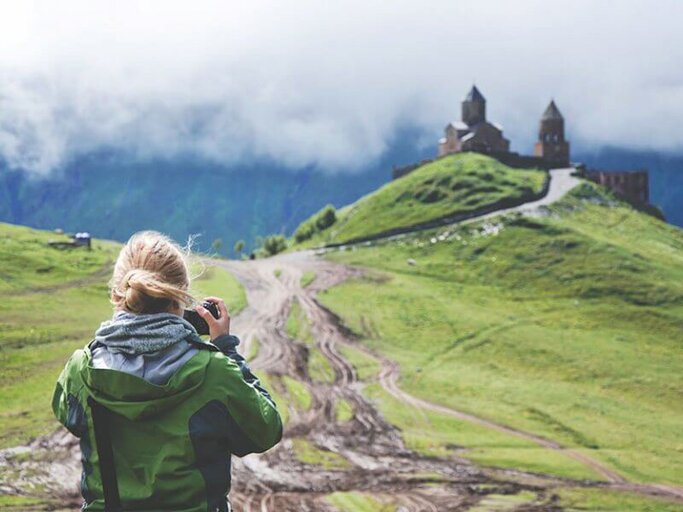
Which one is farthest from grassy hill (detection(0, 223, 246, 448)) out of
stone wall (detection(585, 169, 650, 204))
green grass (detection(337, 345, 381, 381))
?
stone wall (detection(585, 169, 650, 204))

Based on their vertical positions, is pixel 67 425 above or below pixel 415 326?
above

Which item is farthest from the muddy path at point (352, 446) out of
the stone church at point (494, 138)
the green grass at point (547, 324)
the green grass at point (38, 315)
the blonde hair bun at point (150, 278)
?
the stone church at point (494, 138)

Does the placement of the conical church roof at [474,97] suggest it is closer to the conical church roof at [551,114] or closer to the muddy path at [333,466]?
the conical church roof at [551,114]

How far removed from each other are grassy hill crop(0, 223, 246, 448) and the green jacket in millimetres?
29567

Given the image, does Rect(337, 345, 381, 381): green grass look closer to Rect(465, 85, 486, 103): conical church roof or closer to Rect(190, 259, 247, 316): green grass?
Rect(190, 259, 247, 316): green grass

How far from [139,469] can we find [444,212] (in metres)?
95.9

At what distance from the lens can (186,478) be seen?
6.52 metres

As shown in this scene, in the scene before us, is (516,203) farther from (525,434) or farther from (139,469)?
(139,469)

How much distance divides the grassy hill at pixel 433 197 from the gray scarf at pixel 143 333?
9209 centimetres

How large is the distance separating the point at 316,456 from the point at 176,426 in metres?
32.7

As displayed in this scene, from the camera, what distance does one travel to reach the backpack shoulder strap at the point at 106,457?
6.55 meters

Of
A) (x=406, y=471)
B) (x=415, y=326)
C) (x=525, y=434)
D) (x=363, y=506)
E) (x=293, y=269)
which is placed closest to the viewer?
(x=363, y=506)

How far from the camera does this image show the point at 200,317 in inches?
285

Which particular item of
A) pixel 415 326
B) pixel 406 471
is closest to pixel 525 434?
pixel 406 471
